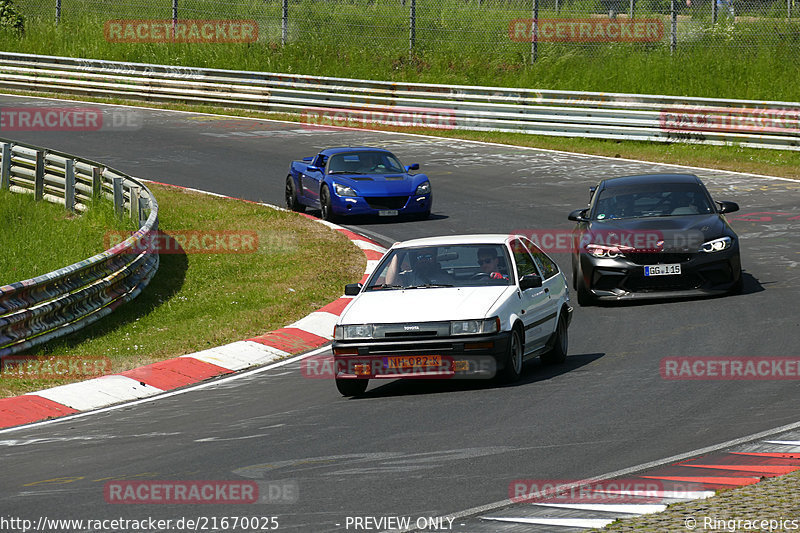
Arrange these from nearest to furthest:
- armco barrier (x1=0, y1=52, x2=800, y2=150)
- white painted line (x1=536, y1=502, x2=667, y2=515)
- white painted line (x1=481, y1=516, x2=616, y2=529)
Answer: white painted line (x1=481, y1=516, x2=616, y2=529)
white painted line (x1=536, y1=502, x2=667, y2=515)
armco barrier (x1=0, y1=52, x2=800, y2=150)

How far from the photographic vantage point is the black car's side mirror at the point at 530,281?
443 inches

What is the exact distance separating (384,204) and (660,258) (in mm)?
8117

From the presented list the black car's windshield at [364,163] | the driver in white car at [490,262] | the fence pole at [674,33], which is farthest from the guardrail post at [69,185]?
the fence pole at [674,33]

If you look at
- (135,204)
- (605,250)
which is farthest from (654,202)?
(135,204)

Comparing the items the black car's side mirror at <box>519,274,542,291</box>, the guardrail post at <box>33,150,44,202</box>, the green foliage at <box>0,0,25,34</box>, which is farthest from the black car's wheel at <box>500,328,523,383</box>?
the green foliage at <box>0,0,25,34</box>

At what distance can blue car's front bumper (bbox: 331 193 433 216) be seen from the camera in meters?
21.8

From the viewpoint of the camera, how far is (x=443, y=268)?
456 inches

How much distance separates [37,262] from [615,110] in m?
17.1

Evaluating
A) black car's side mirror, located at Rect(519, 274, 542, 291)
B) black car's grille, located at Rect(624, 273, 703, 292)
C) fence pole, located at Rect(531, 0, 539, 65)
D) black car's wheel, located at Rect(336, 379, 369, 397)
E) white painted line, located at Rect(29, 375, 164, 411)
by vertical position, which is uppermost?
fence pole, located at Rect(531, 0, 539, 65)

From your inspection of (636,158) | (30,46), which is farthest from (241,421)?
(30,46)

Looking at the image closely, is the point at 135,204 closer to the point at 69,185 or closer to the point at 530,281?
the point at 69,185

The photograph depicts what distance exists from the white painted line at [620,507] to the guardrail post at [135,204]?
44.0 ft

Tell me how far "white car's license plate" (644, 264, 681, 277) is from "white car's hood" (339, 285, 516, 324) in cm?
386

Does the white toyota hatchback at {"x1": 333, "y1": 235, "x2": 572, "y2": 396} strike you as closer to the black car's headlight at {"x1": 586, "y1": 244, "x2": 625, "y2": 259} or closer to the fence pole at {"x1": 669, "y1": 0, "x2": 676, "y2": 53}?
the black car's headlight at {"x1": 586, "y1": 244, "x2": 625, "y2": 259}
